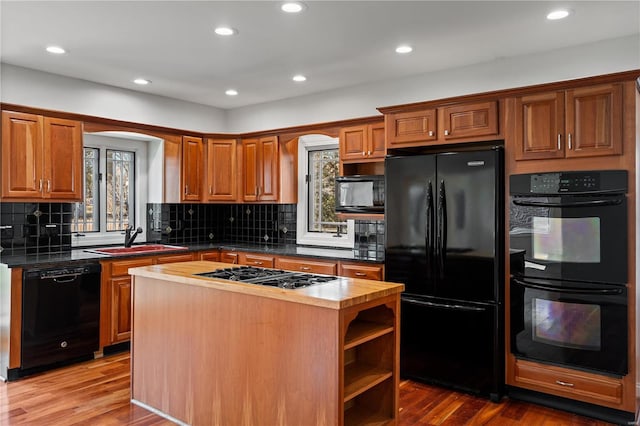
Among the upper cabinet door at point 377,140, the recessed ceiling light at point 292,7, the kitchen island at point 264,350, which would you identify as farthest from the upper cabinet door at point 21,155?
the upper cabinet door at point 377,140

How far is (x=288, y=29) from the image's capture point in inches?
132

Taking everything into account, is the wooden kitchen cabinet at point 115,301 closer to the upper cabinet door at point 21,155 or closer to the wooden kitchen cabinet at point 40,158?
the wooden kitchen cabinet at point 40,158

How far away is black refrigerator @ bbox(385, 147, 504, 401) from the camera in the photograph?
3.46 m

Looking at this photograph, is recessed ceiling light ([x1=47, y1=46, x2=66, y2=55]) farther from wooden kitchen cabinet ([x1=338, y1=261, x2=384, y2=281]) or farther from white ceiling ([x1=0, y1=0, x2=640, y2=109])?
wooden kitchen cabinet ([x1=338, y1=261, x2=384, y2=281])

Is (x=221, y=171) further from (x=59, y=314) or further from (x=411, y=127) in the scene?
(x=411, y=127)

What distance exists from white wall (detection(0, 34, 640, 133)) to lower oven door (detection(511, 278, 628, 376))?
164 cm

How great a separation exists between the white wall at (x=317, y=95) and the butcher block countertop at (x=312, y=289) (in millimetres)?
2284

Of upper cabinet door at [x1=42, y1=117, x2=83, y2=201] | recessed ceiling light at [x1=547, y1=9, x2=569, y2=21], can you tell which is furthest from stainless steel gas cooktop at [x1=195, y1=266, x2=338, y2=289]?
recessed ceiling light at [x1=547, y1=9, x2=569, y2=21]

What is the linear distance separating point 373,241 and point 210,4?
2768 millimetres

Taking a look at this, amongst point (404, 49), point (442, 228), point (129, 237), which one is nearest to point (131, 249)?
point (129, 237)

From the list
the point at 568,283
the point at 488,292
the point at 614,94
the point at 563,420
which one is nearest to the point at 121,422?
the point at 488,292

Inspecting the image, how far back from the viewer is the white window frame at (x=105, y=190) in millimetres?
4977

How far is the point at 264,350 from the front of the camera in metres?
2.56

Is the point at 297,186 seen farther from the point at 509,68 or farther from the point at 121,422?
the point at 121,422
